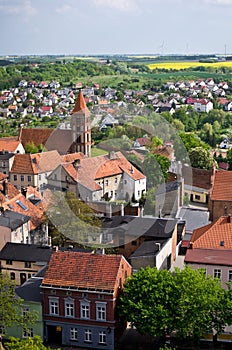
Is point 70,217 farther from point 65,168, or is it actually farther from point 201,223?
point 65,168

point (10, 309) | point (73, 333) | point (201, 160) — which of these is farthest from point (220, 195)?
point (10, 309)

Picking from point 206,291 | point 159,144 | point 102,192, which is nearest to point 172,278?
point 206,291

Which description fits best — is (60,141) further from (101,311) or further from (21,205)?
(101,311)

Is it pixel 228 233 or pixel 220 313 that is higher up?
pixel 228 233

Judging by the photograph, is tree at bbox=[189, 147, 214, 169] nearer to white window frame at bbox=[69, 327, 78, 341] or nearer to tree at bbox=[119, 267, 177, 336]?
tree at bbox=[119, 267, 177, 336]

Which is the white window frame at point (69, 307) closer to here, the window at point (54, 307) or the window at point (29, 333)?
the window at point (54, 307)
